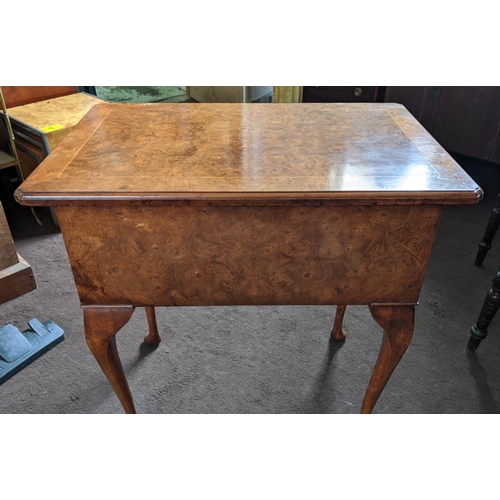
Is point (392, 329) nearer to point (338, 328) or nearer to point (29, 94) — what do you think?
point (338, 328)

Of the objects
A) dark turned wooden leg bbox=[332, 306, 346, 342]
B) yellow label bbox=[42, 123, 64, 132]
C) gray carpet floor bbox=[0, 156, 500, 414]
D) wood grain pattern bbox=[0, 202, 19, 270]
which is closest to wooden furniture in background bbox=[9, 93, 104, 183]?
yellow label bbox=[42, 123, 64, 132]

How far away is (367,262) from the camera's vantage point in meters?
1.07

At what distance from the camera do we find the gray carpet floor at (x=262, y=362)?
5.05 ft

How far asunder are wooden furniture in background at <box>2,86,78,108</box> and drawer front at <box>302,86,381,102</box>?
1.49 metres

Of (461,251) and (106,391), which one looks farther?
(461,251)

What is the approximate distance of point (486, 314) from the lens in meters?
1.64

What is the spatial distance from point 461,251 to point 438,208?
1.45 meters

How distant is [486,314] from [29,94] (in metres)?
2.64

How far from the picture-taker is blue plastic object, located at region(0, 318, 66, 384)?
1.65 metres

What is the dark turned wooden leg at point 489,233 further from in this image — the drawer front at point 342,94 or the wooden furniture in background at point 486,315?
the drawer front at point 342,94

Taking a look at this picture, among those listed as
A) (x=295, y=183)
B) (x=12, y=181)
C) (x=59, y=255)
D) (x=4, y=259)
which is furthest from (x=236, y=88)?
(x=295, y=183)

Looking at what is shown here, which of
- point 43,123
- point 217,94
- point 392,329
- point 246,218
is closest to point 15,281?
point 43,123

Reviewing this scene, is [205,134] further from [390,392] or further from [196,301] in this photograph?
[390,392]

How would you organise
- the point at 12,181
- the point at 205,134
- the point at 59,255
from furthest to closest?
the point at 12,181, the point at 59,255, the point at 205,134
